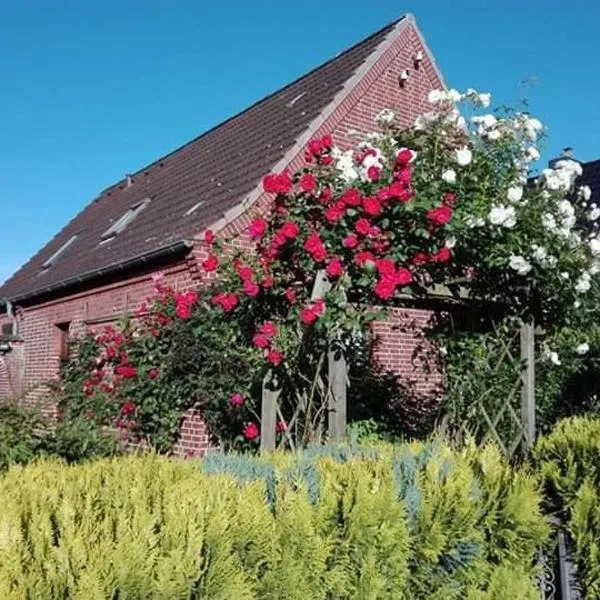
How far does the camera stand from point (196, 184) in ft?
36.8

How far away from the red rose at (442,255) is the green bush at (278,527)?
173 centimetres

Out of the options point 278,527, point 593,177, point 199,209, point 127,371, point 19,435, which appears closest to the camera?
point 278,527

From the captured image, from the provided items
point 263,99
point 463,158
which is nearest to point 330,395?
point 463,158

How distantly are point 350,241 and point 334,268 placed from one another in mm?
212

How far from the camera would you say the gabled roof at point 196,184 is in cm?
948

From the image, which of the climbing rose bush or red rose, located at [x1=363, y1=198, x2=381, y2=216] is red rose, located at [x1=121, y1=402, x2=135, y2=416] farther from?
red rose, located at [x1=363, y1=198, x2=381, y2=216]

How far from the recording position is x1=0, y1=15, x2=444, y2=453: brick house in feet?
28.6

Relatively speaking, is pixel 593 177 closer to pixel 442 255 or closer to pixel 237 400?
pixel 237 400

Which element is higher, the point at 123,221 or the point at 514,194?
the point at 123,221

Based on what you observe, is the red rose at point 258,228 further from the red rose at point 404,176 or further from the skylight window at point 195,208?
the skylight window at point 195,208

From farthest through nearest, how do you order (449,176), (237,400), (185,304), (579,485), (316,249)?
(185,304) < (237,400) < (449,176) < (316,249) < (579,485)

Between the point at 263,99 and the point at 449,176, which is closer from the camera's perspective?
the point at 449,176

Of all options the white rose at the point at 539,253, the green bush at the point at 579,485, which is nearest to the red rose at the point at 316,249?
the white rose at the point at 539,253

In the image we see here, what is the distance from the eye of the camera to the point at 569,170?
5238 mm
